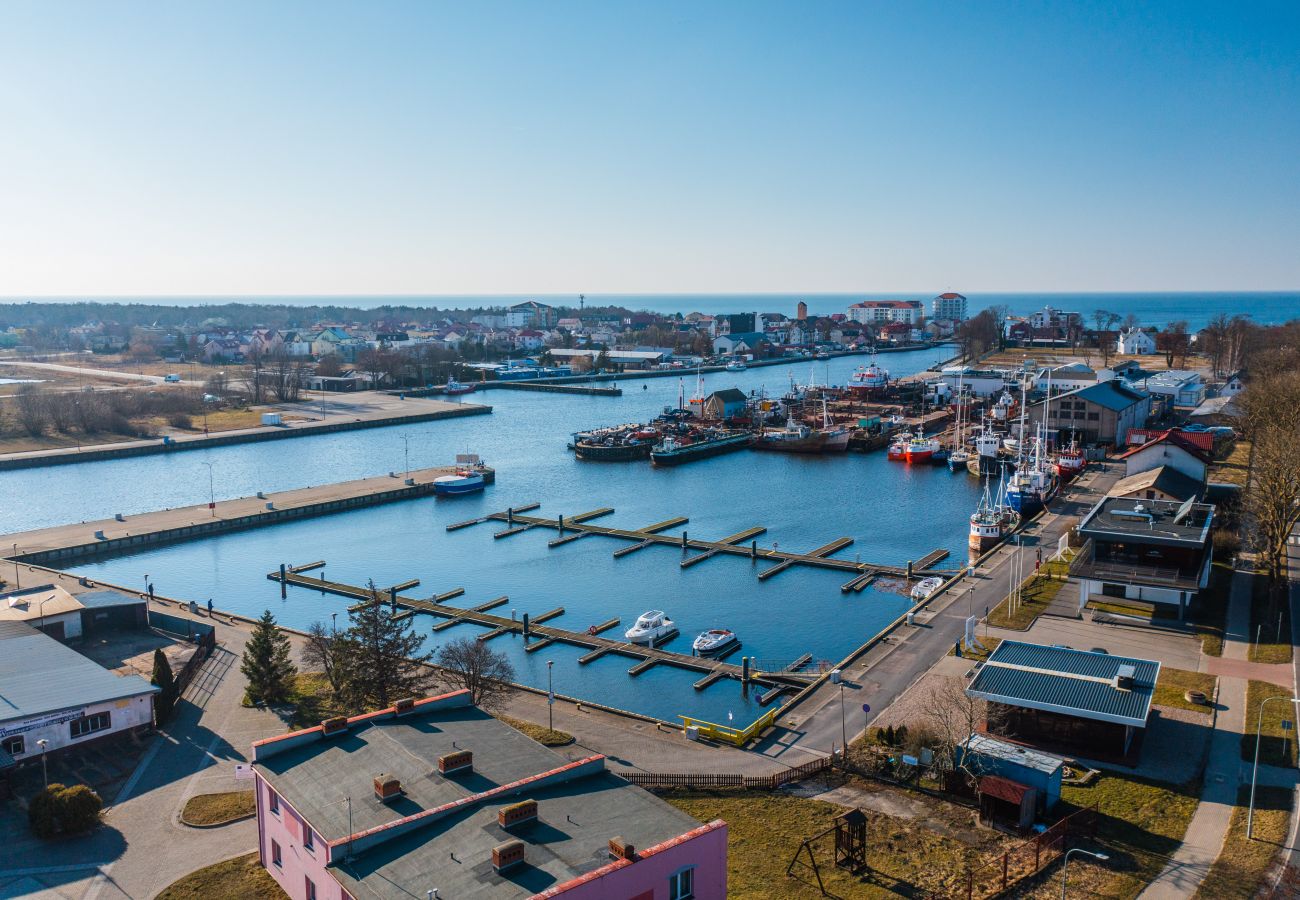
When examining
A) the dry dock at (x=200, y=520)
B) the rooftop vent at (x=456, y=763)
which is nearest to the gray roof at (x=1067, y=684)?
the rooftop vent at (x=456, y=763)

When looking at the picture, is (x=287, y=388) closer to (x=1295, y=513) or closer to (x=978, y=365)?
(x=978, y=365)

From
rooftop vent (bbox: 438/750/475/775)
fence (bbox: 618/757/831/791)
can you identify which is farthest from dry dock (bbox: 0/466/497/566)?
rooftop vent (bbox: 438/750/475/775)

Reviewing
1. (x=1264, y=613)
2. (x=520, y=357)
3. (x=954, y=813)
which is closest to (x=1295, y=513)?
(x=1264, y=613)

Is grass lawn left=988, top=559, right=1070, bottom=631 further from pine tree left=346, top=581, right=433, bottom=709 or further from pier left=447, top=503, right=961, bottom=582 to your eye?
pine tree left=346, top=581, right=433, bottom=709

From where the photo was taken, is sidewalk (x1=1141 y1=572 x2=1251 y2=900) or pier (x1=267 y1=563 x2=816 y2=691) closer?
sidewalk (x1=1141 y1=572 x2=1251 y2=900)

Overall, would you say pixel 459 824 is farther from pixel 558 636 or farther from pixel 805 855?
pixel 558 636

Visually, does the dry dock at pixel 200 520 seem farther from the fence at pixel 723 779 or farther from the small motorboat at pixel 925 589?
the fence at pixel 723 779
